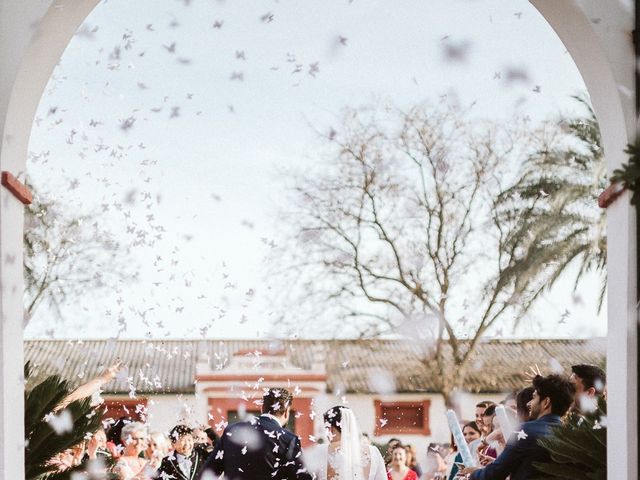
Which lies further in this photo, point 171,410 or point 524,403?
point 171,410

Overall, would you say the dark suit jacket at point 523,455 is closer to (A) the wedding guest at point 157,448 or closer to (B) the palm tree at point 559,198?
(A) the wedding guest at point 157,448

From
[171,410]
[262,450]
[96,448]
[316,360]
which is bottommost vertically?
[262,450]

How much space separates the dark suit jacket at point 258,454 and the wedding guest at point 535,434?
1.74 metres

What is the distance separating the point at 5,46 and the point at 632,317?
2.78m

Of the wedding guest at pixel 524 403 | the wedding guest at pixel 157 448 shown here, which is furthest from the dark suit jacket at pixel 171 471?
the wedding guest at pixel 524 403

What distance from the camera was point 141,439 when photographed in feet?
24.2

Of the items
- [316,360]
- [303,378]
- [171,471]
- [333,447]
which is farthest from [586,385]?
[316,360]

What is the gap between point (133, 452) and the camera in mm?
7367

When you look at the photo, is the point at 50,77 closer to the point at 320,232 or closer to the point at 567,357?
the point at 320,232

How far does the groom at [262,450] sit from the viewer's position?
6176mm

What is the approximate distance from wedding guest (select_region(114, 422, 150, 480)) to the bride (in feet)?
4.09

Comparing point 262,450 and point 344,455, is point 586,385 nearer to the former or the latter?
point 262,450

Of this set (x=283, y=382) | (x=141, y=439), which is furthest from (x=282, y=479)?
(x=283, y=382)

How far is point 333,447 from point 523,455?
244 cm
